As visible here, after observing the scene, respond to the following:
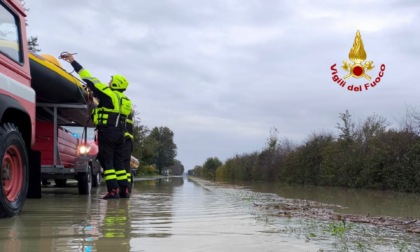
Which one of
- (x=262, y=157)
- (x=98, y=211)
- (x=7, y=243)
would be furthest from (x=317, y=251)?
(x=262, y=157)

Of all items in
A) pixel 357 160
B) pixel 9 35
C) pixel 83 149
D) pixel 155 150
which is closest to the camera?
pixel 9 35

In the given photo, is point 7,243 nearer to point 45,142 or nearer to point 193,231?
point 193,231

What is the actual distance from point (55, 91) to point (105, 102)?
2.94ft

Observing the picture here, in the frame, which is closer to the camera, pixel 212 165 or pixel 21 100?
pixel 21 100

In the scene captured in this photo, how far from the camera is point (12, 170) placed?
5.16 m

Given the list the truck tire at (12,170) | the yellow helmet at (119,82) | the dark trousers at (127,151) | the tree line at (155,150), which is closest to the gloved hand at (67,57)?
the yellow helmet at (119,82)

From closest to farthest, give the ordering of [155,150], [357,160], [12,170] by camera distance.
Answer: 1. [12,170]
2. [357,160]
3. [155,150]

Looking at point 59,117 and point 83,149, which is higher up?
point 59,117

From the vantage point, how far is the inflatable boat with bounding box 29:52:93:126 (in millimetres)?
7301

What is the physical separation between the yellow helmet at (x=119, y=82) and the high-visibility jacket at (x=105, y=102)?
10cm

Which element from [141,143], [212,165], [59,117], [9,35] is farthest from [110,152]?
[212,165]

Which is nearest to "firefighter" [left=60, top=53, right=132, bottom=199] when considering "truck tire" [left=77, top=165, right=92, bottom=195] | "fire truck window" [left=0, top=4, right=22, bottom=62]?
"truck tire" [left=77, top=165, right=92, bottom=195]

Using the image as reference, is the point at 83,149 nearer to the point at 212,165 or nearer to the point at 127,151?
the point at 127,151

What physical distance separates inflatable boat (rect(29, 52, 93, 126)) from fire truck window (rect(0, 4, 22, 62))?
1.52 meters
